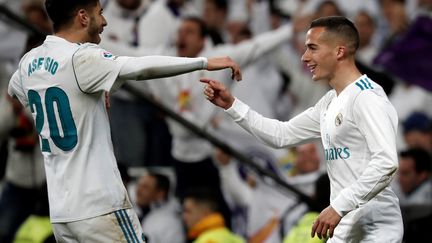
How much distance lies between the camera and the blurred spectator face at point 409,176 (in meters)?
11.6

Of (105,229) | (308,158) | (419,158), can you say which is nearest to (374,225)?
(105,229)

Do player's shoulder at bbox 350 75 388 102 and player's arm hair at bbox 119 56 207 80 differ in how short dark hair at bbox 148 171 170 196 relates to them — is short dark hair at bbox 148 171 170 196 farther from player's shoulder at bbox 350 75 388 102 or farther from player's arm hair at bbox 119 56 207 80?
player's arm hair at bbox 119 56 207 80

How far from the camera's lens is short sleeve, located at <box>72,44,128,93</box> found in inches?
→ 263

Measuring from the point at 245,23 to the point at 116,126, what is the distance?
2.67 m

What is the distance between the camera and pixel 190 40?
11695mm

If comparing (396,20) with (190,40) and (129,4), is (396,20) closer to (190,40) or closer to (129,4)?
(190,40)

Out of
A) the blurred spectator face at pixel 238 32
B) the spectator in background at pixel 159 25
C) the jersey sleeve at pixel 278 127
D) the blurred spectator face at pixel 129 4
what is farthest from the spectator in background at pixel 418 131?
the jersey sleeve at pixel 278 127

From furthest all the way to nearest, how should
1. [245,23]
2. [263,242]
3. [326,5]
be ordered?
1. [245,23]
2. [326,5]
3. [263,242]

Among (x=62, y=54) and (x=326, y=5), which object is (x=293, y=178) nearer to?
(x=326, y=5)

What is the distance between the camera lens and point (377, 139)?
21.9 feet

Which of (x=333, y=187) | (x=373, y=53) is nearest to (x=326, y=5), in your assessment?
(x=373, y=53)

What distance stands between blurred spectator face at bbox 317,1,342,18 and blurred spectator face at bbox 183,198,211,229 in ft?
9.19

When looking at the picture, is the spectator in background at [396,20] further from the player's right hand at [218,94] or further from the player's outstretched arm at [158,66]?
the player's outstretched arm at [158,66]

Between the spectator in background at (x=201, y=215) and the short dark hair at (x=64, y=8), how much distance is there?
12.5 ft
